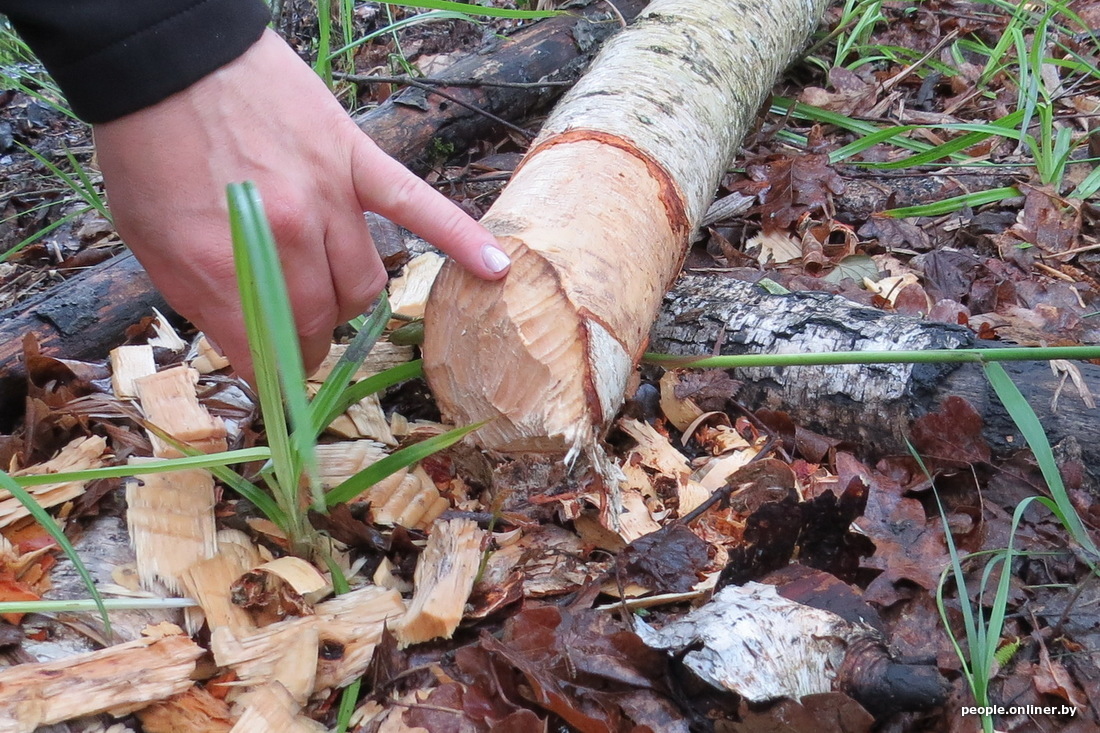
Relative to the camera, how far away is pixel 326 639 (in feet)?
3.83

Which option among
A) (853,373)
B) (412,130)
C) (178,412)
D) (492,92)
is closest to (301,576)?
(178,412)

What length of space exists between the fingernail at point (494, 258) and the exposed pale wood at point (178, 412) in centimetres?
64

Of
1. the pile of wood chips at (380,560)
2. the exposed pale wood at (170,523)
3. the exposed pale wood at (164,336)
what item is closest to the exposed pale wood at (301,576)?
the pile of wood chips at (380,560)

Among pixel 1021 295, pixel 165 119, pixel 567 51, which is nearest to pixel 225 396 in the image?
pixel 165 119

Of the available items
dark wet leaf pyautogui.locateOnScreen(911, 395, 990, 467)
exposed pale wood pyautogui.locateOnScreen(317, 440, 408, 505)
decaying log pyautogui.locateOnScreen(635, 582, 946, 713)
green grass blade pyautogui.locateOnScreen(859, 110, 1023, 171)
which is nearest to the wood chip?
exposed pale wood pyautogui.locateOnScreen(317, 440, 408, 505)

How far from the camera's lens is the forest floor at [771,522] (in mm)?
1062

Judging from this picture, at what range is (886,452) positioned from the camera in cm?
157

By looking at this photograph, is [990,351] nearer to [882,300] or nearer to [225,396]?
[882,300]

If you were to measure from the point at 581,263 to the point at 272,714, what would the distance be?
887 millimetres

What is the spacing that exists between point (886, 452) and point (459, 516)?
0.93 meters

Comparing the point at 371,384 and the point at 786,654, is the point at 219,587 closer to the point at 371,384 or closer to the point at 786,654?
the point at 371,384

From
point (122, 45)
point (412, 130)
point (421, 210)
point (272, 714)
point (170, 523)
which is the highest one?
point (122, 45)

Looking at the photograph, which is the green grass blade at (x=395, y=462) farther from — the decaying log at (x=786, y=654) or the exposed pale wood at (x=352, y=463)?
the decaying log at (x=786, y=654)

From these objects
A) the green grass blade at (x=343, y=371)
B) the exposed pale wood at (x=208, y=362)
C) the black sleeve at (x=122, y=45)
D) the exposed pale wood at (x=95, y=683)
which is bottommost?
the exposed pale wood at (x=95, y=683)
